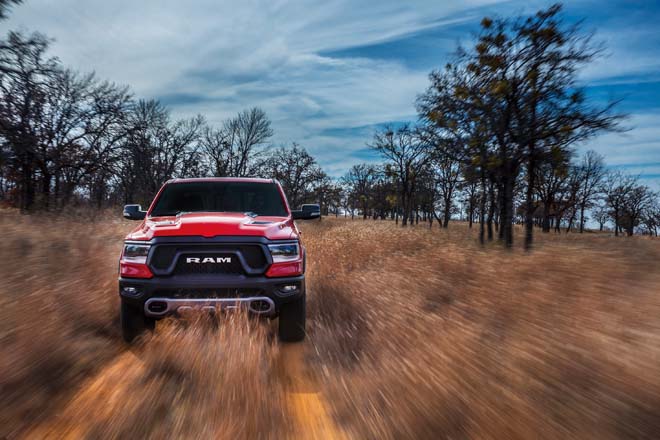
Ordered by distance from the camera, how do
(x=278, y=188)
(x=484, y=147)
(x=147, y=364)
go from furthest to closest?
(x=484, y=147), (x=278, y=188), (x=147, y=364)

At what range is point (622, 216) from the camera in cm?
5456

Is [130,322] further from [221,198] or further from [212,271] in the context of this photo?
[221,198]

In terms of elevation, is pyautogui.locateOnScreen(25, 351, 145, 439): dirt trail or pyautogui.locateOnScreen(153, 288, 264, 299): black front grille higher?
pyautogui.locateOnScreen(153, 288, 264, 299): black front grille

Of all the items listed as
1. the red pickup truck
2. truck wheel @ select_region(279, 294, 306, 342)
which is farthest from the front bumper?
truck wheel @ select_region(279, 294, 306, 342)

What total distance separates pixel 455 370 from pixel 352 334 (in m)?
1.48

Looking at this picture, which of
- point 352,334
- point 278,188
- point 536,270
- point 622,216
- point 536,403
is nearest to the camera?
point 536,403

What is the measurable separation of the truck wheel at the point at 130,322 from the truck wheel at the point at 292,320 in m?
1.50

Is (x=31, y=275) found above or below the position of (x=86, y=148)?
below

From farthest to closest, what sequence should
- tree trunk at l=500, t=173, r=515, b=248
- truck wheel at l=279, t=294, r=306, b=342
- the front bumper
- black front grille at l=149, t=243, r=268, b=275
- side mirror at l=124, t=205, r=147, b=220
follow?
1. tree trunk at l=500, t=173, r=515, b=248
2. side mirror at l=124, t=205, r=147, b=220
3. truck wheel at l=279, t=294, r=306, b=342
4. black front grille at l=149, t=243, r=268, b=275
5. the front bumper

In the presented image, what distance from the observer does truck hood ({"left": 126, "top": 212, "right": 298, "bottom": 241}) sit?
12.0 ft

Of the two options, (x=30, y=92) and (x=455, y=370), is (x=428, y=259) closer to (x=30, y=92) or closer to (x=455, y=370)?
(x=455, y=370)

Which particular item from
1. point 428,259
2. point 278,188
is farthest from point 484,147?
point 278,188

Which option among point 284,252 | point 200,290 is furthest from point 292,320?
point 200,290

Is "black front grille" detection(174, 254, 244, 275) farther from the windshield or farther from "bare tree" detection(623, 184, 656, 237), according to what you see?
"bare tree" detection(623, 184, 656, 237)
